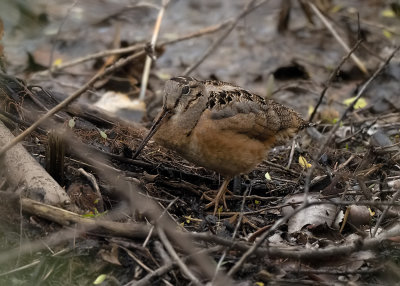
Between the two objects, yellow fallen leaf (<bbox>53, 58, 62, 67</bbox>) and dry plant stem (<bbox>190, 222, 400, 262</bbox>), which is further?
yellow fallen leaf (<bbox>53, 58, 62, 67</bbox>)

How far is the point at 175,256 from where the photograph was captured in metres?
3.60

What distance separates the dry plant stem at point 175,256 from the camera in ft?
11.3

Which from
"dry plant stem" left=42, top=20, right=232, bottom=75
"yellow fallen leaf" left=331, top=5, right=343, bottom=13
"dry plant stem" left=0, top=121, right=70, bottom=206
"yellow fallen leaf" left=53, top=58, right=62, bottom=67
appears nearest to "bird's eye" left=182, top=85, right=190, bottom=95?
"dry plant stem" left=0, top=121, right=70, bottom=206

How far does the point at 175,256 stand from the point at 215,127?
1420 millimetres

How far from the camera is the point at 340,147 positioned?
636 centimetres

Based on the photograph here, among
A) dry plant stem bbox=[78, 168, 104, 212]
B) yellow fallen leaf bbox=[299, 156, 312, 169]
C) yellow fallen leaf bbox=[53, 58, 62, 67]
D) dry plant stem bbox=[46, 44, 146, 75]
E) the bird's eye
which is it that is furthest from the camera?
yellow fallen leaf bbox=[53, 58, 62, 67]

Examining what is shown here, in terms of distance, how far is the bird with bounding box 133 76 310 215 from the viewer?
15.6 ft

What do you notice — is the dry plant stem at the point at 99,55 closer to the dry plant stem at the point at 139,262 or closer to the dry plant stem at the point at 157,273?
the dry plant stem at the point at 139,262

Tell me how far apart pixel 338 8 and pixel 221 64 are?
2.33 metres

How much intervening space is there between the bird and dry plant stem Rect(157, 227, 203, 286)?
1.05 metres

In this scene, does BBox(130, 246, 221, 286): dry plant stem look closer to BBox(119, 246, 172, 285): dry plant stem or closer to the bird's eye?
BBox(119, 246, 172, 285): dry plant stem

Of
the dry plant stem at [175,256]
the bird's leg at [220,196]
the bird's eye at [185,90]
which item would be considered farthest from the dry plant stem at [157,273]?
the bird's eye at [185,90]

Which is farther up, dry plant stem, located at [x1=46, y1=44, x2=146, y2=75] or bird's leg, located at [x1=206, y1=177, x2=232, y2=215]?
dry plant stem, located at [x1=46, y1=44, x2=146, y2=75]

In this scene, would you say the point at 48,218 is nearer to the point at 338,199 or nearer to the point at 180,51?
the point at 338,199
